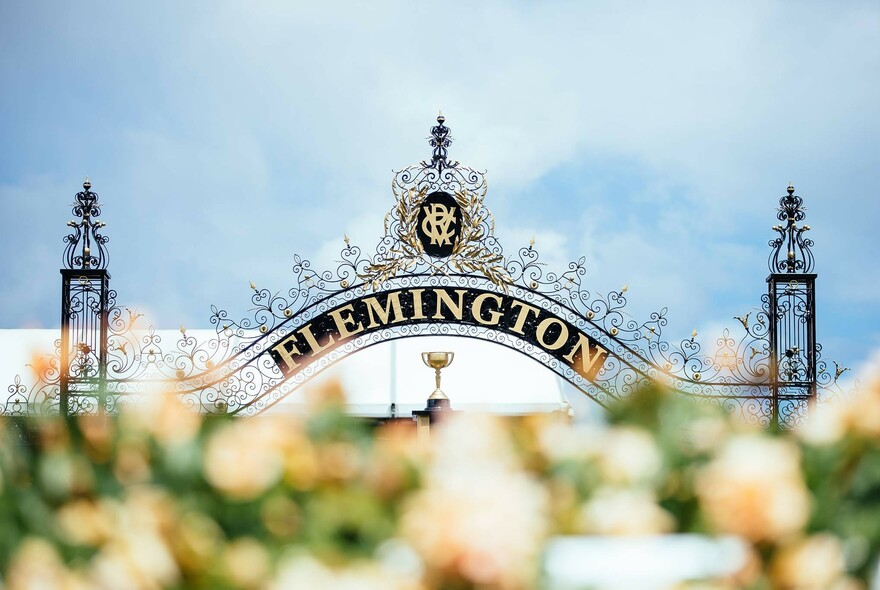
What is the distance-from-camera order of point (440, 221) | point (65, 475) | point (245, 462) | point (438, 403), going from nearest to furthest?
point (245, 462) → point (65, 475) → point (438, 403) → point (440, 221)

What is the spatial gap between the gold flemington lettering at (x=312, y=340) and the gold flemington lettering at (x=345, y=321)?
14 centimetres

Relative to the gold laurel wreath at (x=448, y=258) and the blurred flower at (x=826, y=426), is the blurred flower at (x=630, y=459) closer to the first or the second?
the blurred flower at (x=826, y=426)

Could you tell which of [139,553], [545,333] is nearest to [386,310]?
[545,333]

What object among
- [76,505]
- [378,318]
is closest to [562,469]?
[76,505]

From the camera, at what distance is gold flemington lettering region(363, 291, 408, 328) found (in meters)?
8.59

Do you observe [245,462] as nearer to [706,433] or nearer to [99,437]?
[99,437]

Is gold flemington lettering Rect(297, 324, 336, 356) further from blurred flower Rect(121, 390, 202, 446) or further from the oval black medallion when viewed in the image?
blurred flower Rect(121, 390, 202, 446)

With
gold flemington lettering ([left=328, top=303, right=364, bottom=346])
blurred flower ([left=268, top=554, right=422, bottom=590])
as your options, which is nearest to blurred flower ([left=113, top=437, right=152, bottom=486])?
blurred flower ([left=268, top=554, right=422, bottom=590])

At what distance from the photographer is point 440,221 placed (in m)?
8.67

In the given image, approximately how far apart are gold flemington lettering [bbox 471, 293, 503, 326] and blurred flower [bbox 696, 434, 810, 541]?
23.2 ft

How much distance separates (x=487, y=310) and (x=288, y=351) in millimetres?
1870

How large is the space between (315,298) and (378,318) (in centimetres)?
63

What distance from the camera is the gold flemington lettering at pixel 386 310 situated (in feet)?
28.2

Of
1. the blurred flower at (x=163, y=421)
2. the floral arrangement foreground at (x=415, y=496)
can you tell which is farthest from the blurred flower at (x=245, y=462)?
the blurred flower at (x=163, y=421)
